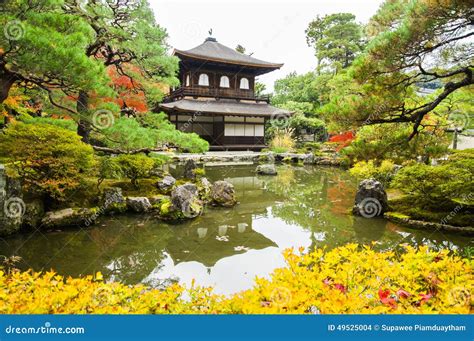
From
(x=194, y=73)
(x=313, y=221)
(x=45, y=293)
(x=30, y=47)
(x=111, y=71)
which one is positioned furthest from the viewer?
(x=194, y=73)

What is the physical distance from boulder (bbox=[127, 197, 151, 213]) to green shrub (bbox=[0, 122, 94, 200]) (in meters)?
1.49

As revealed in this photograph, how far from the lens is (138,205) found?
754 centimetres

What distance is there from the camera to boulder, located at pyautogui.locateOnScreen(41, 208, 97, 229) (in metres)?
6.00

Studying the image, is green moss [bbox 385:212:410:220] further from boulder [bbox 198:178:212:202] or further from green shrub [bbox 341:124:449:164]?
boulder [bbox 198:178:212:202]

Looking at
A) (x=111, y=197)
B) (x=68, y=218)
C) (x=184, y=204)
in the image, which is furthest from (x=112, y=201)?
(x=184, y=204)

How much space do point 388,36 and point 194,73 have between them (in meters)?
17.8

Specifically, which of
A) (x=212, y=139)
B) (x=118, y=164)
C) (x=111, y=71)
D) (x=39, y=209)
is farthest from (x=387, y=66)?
(x=212, y=139)

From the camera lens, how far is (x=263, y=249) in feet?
17.6

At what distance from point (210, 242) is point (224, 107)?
15801mm

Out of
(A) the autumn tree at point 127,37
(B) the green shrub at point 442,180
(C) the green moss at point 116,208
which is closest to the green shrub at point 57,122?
(A) the autumn tree at point 127,37

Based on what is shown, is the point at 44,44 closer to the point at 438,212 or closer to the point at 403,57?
the point at 403,57

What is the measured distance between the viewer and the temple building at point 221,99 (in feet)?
66.0

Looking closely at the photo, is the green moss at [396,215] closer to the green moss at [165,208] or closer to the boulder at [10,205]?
the green moss at [165,208]

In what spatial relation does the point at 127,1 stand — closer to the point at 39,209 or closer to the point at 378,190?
the point at 39,209
